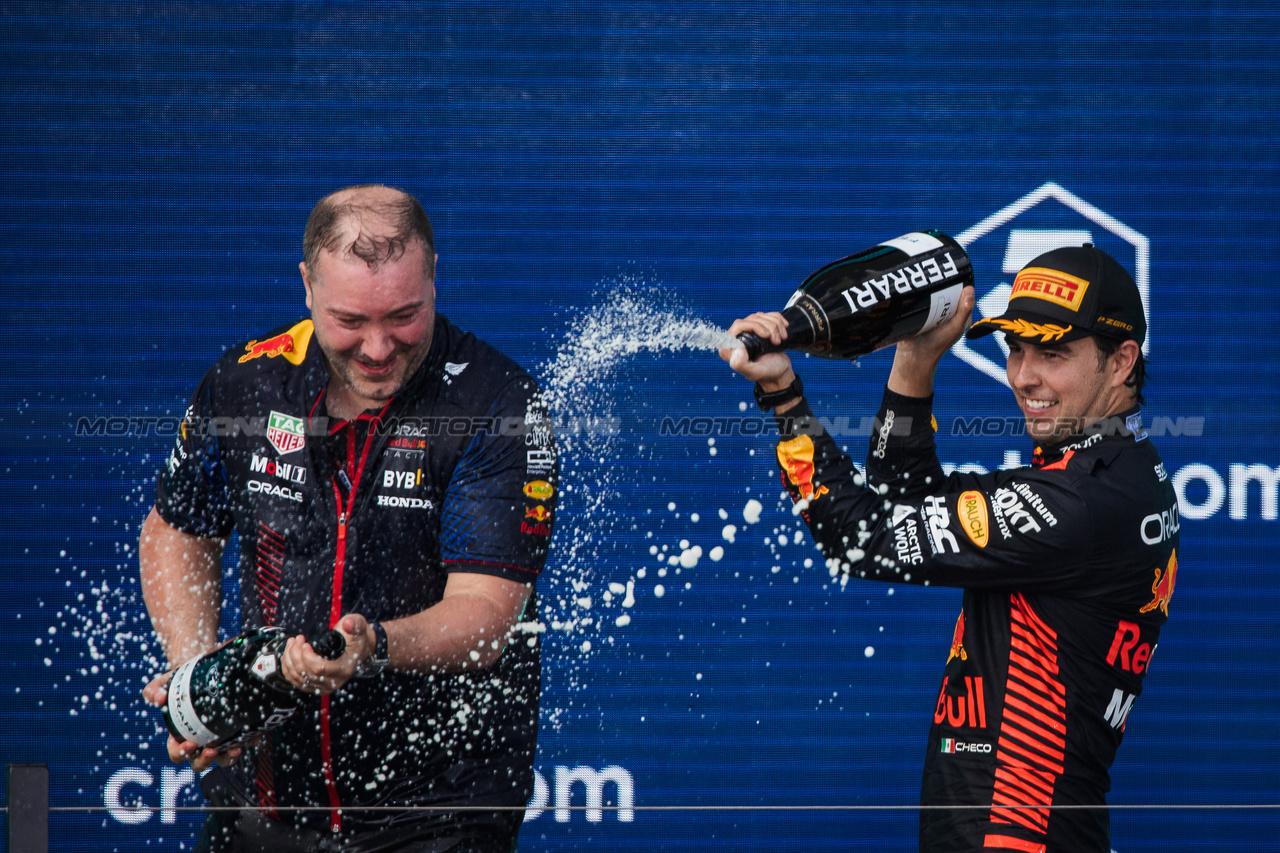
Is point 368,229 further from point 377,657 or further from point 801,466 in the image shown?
point 801,466

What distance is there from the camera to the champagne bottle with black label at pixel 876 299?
1.52 m

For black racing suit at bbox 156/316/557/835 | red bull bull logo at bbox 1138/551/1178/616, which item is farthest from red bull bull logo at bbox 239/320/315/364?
red bull bull logo at bbox 1138/551/1178/616

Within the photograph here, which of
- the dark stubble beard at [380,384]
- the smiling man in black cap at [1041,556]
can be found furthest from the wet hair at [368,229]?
the smiling man in black cap at [1041,556]

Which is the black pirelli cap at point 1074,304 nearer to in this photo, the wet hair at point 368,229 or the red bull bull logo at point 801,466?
the red bull bull logo at point 801,466

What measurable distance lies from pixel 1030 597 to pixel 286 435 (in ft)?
3.06

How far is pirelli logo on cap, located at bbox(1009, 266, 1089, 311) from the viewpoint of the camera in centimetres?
152

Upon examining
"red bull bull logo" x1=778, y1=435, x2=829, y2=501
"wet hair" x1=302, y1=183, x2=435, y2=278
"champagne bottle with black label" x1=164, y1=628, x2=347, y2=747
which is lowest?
"champagne bottle with black label" x1=164, y1=628, x2=347, y2=747

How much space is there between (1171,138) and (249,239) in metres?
1.98

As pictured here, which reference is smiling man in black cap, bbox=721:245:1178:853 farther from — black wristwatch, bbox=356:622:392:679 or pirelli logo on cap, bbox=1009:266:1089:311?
black wristwatch, bbox=356:622:392:679

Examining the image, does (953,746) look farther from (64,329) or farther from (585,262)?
(64,329)

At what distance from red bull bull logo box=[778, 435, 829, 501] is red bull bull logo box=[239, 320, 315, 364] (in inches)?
Answer: 24.8

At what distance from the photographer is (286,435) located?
59.7 inches

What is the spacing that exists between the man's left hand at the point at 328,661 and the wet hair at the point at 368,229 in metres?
0.42

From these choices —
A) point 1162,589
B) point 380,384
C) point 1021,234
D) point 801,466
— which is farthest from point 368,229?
point 1021,234
